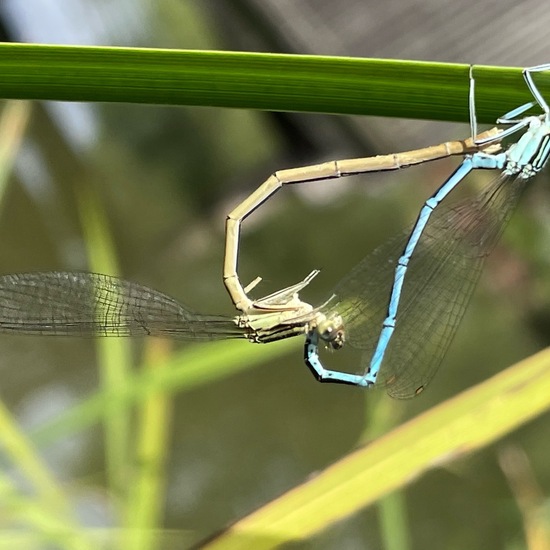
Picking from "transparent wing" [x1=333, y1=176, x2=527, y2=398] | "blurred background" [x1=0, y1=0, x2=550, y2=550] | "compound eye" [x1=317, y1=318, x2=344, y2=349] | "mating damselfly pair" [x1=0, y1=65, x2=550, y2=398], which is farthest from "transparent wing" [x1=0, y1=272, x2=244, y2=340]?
"blurred background" [x1=0, y1=0, x2=550, y2=550]

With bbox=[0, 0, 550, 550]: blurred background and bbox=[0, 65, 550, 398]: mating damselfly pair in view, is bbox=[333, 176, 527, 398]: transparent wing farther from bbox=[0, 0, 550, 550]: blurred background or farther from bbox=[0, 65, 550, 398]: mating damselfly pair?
bbox=[0, 0, 550, 550]: blurred background

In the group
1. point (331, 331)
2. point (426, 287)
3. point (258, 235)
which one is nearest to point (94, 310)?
point (331, 331)

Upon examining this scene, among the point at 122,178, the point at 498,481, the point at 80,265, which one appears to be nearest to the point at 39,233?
the point at 80,265

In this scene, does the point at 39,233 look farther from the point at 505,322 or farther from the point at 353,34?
the point at 505,322

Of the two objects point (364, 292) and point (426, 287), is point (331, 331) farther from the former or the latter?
point (426, 287)

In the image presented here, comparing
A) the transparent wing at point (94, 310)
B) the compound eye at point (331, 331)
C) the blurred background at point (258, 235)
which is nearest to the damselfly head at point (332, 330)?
the compound eye at point (331, 331)

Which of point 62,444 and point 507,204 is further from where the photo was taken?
point 62,444
